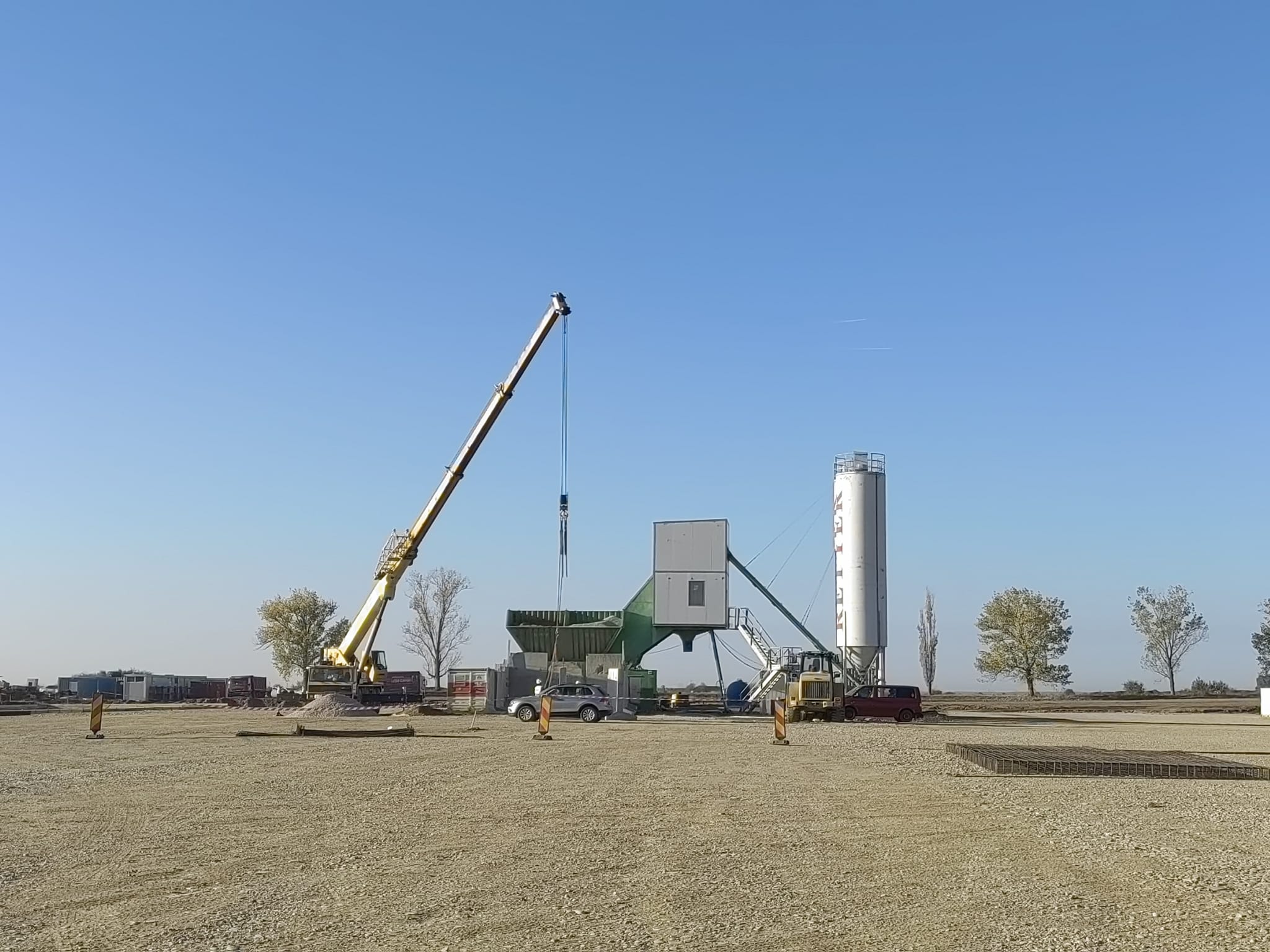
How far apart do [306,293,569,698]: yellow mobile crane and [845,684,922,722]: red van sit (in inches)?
822

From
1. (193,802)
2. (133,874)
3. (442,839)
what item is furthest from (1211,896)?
(193,802)

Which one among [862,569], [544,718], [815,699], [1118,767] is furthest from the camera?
[862,569]

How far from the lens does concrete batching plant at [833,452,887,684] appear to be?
52.3m

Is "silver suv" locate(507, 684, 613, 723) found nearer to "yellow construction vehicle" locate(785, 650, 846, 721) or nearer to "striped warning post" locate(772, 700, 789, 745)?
"yellow construction vehicle" locate(785, 650, 846, 721)

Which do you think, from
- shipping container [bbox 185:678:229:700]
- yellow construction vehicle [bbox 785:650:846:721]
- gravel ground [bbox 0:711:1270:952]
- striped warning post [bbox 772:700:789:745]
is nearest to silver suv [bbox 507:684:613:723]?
yellow construction vehicle [bbox 785:650:846:721]

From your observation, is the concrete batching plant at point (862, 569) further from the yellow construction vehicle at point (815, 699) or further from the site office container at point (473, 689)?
the site office container at point (473, 689)

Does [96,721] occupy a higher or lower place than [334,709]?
higher

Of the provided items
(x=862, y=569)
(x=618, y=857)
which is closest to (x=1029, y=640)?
(x=862, y=569)

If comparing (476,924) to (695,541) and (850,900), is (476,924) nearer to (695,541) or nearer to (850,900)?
(850,900)

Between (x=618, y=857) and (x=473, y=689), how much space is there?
157 ft

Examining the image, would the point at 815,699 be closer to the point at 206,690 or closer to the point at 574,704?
the point at 574,704

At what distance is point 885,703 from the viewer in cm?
4716

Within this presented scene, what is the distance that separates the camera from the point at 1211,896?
35.0 ft

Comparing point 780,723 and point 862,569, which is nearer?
point 780,723
